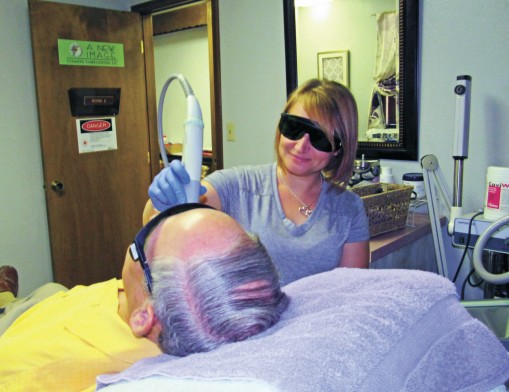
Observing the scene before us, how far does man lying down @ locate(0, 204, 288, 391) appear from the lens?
28.6 inches

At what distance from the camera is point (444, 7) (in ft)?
6.64

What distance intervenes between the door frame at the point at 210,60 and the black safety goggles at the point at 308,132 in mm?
1623

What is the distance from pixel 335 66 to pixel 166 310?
1.88m

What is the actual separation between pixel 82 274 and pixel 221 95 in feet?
4.67

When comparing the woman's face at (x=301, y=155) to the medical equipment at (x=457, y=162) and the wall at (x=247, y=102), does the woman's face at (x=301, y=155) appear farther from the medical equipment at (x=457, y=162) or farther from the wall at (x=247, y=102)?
the wall at (x=247, y=102)

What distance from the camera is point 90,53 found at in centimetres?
296

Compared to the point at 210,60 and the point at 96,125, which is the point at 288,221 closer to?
the point at 210,60

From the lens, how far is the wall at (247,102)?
6.61ft

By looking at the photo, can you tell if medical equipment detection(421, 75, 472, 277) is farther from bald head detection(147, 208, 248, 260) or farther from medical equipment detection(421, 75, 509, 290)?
bald head detection(147, 208, 248, 260)

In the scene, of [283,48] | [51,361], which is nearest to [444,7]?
[283,48]

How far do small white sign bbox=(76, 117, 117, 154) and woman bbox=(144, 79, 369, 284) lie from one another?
1.86 m

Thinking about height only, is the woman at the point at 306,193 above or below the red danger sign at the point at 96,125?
below

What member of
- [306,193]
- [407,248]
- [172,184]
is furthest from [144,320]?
[407,248]

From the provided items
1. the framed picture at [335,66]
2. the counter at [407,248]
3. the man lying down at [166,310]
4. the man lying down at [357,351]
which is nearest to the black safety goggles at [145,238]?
the man lying down at [166,310]
